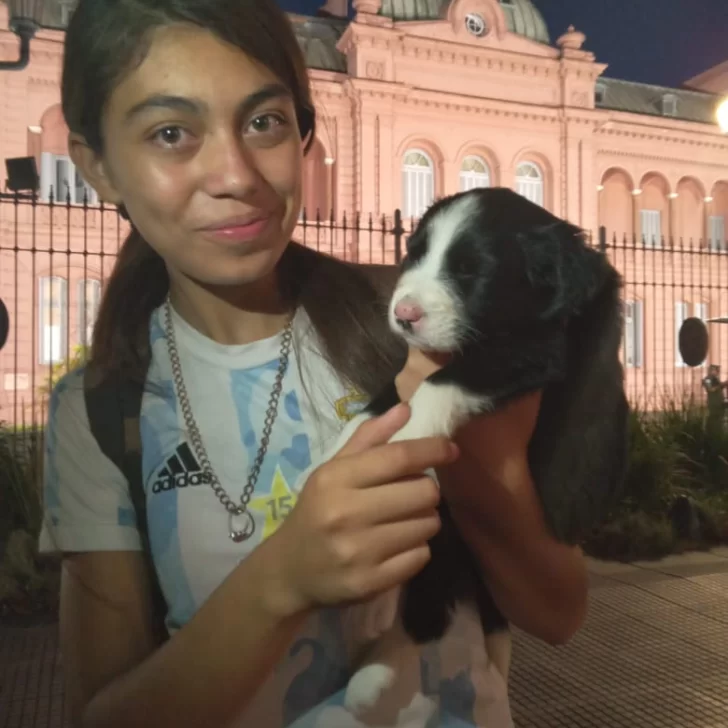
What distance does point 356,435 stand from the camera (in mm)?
973

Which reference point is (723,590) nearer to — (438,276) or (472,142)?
(438,276)

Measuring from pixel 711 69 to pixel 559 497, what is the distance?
23932mm

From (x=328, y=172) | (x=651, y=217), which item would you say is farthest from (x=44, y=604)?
(x=651, y=217)

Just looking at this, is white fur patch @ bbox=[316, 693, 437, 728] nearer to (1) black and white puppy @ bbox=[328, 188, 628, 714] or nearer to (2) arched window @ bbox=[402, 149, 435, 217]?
(1) black and white puppy @ bbox=[328, 188, 628, 714]

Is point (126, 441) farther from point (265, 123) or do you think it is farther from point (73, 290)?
point (73, 290)

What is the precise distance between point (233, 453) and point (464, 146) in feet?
50.1

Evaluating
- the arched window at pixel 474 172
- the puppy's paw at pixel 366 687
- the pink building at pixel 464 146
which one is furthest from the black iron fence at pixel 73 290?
the puppy's paw at pixel 366 687

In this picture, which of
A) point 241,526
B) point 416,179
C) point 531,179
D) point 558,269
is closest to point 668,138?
point 531,179

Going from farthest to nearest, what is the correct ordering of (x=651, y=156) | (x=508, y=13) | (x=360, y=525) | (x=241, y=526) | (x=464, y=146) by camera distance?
(x=651, y=156)
(x=508, y=13)
(x=464, y=146)
(x=241, y=526)
(x=360, y=525)

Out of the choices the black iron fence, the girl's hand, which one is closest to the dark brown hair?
the girl's hand

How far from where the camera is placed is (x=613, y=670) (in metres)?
3.53

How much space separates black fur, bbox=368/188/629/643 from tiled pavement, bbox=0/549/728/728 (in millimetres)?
1933

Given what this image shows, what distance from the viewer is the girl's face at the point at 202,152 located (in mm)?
1146

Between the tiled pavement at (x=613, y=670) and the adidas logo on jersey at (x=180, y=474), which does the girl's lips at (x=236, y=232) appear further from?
the tiled pavement at (x=613, y=670)
